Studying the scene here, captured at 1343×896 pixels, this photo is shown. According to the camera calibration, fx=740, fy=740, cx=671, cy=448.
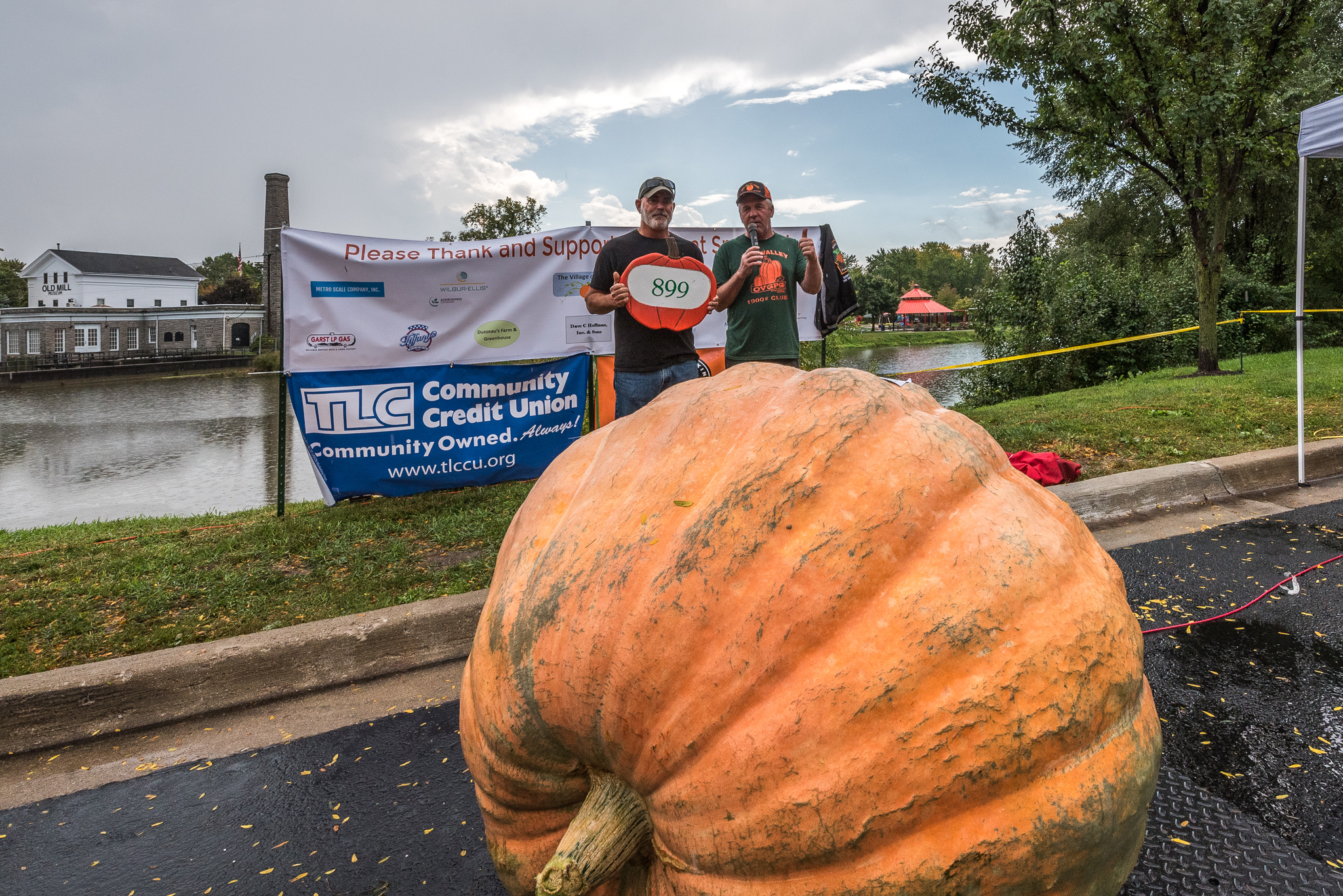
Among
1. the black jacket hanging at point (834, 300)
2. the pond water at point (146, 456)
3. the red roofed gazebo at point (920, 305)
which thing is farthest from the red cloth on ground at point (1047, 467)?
the red roofed gazebo at point (920, 305)

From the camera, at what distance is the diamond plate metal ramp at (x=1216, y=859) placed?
71.5 inches

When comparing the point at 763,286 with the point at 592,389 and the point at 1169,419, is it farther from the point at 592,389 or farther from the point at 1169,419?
the point at 1169,419

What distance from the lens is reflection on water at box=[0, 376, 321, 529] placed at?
8016 millimetres

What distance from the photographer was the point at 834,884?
47.1 inches

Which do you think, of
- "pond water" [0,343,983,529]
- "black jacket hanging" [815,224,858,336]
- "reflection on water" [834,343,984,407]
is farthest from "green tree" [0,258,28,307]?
"black jacket hanging" [815,224,858,336]

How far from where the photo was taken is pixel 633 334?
425 centimetres

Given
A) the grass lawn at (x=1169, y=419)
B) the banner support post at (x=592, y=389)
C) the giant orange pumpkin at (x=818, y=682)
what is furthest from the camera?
the banner support post at (x=592, y=389)

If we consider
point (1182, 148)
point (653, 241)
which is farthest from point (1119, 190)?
point (653, 241)

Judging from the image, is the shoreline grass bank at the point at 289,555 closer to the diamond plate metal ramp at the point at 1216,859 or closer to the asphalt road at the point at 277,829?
the asphalt road at the point at 277,829

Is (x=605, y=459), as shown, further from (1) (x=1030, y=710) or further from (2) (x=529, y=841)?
(1) (x=1030, y=710)

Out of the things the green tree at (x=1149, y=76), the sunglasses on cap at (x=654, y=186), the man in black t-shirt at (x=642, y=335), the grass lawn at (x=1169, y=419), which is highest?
the green tree at (x=1149, y=76)

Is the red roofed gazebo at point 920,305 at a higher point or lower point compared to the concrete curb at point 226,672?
higher

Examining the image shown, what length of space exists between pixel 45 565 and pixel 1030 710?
17.4 feet

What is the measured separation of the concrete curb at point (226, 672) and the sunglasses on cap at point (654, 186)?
237cm
